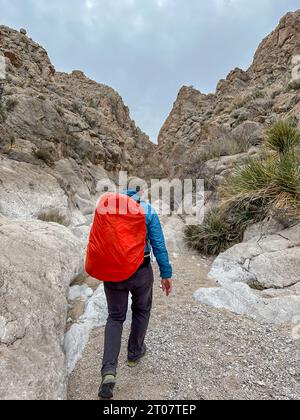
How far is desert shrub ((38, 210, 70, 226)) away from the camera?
6742mm

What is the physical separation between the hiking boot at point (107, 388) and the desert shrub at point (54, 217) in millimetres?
4697

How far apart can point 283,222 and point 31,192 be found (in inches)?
227

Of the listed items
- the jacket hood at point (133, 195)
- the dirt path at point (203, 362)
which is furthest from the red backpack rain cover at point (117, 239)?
the dirt path at point (203, 362)

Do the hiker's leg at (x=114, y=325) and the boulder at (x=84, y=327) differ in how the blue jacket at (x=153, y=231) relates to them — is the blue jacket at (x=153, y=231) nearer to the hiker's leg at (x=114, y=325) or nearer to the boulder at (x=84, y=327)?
the hiker's leg at (x=114, y=325)

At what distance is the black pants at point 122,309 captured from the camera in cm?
250

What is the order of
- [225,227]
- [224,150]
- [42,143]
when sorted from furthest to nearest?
[42,143] < [224,150] < [225,227]

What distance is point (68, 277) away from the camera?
421 centimetres

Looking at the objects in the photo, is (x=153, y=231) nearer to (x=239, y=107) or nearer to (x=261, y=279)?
(x=261, y=279)

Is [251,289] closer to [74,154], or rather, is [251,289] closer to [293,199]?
[293,199]

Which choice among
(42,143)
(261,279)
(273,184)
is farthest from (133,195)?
(42,143)

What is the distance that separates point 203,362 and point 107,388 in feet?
3.24

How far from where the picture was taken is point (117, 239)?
7.71 feet

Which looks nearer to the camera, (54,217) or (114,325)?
(114,325)
